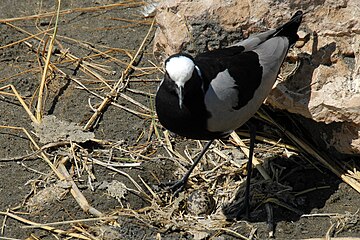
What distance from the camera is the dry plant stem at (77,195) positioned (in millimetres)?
4387

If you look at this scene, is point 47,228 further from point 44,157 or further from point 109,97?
point 109,97

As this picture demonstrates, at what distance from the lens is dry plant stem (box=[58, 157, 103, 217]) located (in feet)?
14.4

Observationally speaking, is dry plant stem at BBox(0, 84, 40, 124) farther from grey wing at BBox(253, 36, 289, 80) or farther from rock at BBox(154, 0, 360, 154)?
grey wing at BBox(253, 36, 289, 80)

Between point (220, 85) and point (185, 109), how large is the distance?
307 mm

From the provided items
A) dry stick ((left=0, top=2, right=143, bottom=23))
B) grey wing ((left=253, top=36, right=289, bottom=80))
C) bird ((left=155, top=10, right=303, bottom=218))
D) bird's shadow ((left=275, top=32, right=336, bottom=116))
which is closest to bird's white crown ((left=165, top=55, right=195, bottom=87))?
bird ((left=155, top=10, right=303, bottom=218))

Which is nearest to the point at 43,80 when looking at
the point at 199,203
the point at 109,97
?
the point at 109,97

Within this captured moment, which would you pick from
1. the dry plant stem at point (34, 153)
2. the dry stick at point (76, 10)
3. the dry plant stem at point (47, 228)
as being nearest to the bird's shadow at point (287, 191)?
the dry plant stem at point (47, 228)

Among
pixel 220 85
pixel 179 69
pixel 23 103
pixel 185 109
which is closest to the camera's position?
pixel 179 69

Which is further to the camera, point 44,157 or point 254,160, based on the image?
point 254,160

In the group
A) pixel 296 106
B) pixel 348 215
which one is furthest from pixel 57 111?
pixel 348 215

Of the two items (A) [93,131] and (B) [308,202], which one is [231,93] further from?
(A) [93,131]

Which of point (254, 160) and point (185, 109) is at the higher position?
point (185, 109)

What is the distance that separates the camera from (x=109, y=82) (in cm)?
545

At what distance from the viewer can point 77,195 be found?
4.48m
